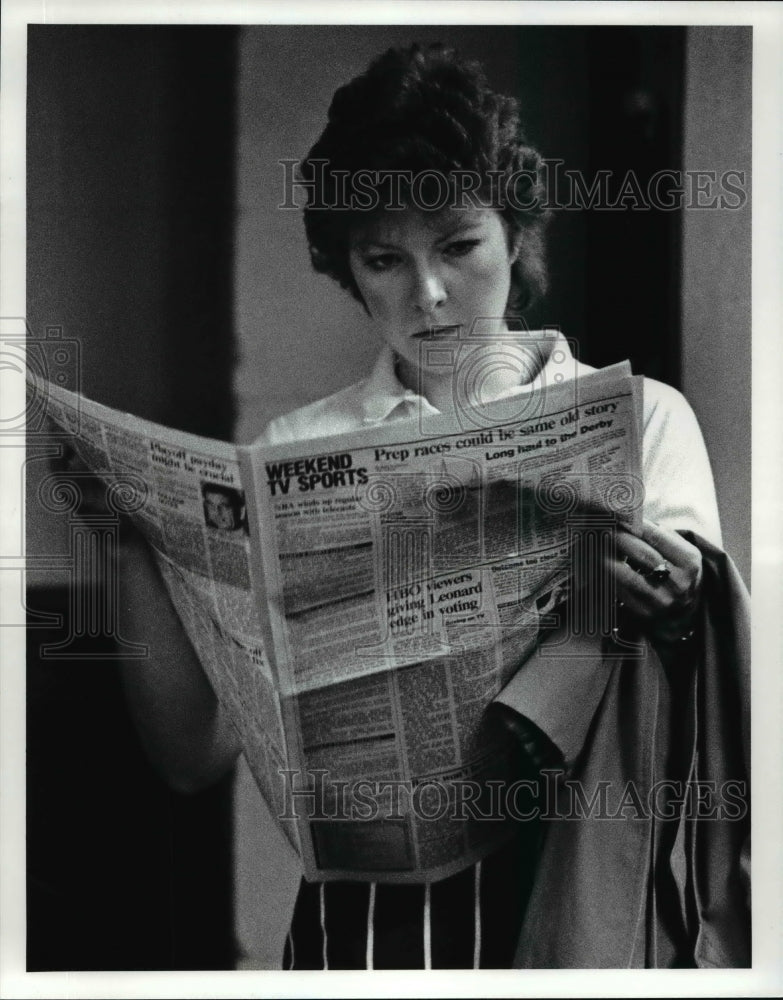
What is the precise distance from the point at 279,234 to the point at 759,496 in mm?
520

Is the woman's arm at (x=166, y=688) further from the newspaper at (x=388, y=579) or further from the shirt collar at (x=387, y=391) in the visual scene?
the shirt collar at (x=387, y=391)

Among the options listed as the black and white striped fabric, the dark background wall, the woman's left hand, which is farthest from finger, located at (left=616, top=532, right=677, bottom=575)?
the dark background wall

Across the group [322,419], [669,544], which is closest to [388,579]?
[322,419]

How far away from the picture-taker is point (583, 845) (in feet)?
3.53

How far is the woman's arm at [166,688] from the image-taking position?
1.06m

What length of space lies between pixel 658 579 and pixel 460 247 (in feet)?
1.18

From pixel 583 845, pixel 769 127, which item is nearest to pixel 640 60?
pixel 769 127

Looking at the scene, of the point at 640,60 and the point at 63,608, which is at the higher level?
the point at 640,60

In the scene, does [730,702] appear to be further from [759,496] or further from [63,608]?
[63,608]

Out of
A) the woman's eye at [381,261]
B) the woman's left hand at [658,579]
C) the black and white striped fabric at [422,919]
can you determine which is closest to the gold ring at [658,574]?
the woman's left hand at [658,579]

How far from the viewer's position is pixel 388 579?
3.43ft

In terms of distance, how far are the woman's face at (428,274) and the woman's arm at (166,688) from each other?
314mm

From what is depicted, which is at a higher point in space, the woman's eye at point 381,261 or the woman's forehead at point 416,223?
the woman's forehead at point 416,223

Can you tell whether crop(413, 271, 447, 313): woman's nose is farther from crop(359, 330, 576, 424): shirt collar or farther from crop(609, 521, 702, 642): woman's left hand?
crop(609, 521, 702, 642): woman's left hand
